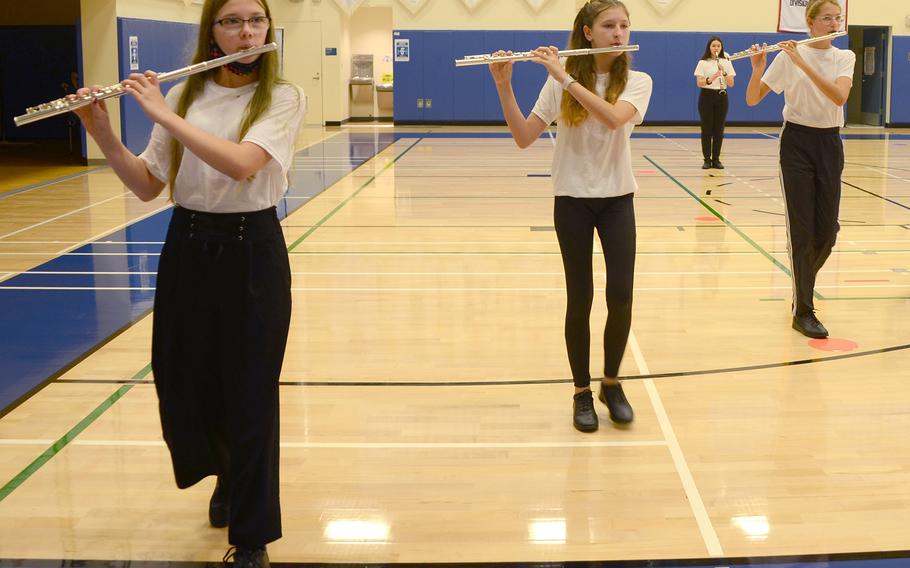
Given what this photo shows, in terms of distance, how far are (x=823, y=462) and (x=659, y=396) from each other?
999mm

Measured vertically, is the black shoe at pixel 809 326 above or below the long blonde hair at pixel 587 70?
below

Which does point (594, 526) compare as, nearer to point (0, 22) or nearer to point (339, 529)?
point (339, 529)

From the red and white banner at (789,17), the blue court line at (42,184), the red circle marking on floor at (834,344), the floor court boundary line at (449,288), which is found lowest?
the red circle marking on floor at (834,344)

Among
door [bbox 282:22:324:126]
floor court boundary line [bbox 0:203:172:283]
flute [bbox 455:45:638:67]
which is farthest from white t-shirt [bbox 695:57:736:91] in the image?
door [bbox 282:22:324:126]

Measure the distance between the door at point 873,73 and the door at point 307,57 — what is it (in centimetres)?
1318

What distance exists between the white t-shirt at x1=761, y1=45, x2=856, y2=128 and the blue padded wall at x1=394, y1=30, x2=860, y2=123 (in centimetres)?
1817

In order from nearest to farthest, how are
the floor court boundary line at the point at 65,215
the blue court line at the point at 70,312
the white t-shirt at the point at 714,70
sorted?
the blue court line at the point at 70,312 < the floor court boundary line at the point at 65,215 < the white t-shirt at the point at 714,70

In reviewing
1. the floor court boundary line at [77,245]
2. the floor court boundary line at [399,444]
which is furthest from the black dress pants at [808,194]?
the floor court boundary line at [77,245]

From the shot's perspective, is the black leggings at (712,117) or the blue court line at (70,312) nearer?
the blue court line at (70,312)

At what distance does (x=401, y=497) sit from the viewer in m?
3.70

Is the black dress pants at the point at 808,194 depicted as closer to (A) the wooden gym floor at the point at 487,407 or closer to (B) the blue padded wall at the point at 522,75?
(A) the wooden gym floor at the point at 487,407

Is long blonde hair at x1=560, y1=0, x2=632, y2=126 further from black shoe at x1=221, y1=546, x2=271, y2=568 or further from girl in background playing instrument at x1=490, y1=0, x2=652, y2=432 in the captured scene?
black shoe at x1=221, y1=546, x2=271, y2=568

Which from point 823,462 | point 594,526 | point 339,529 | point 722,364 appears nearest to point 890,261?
point 722,364

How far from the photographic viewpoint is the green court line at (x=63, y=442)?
3796 mm
